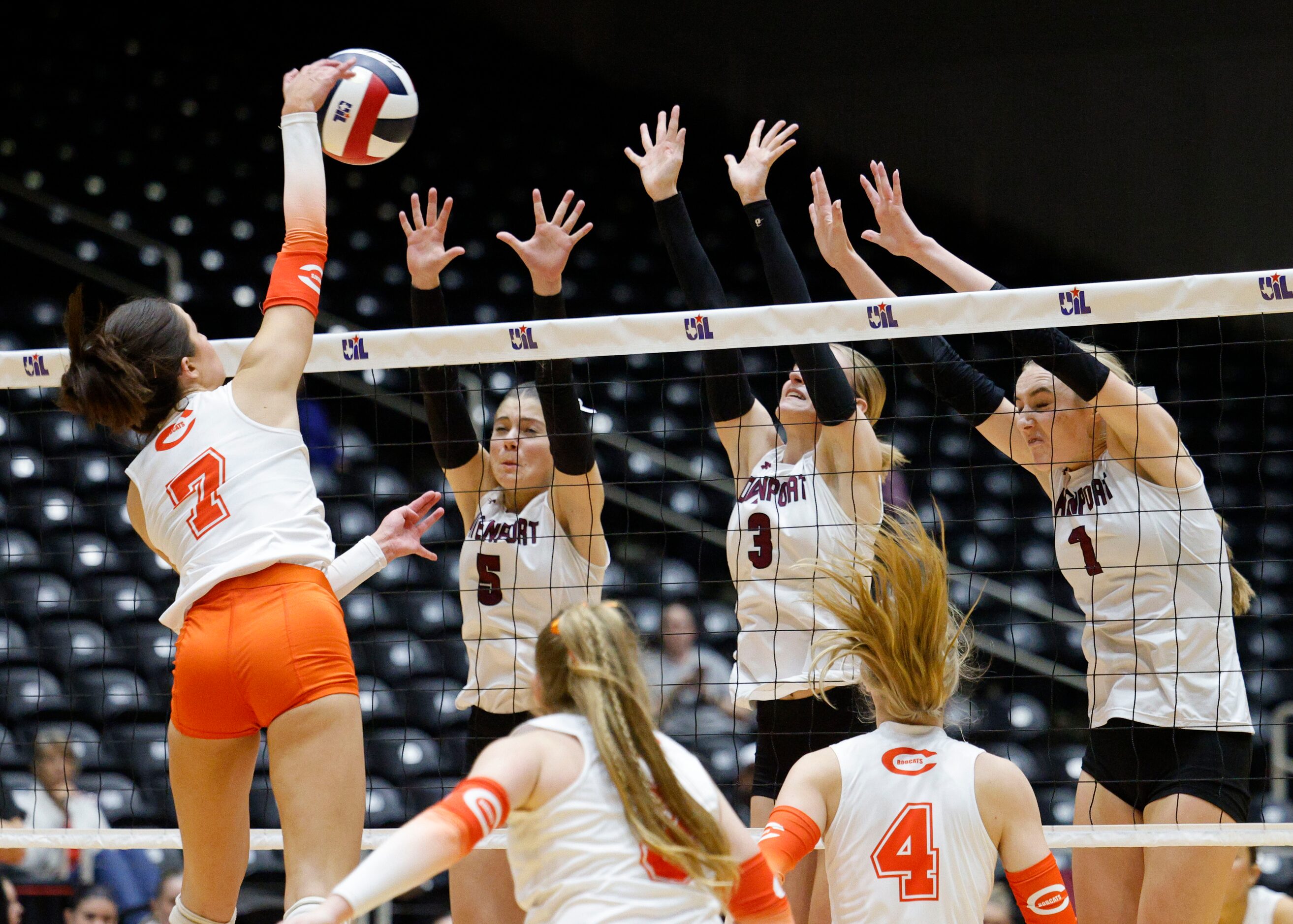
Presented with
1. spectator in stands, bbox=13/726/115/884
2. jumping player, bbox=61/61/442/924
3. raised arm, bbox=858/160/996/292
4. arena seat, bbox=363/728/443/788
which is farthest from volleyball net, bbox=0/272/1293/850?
jumping player, bbox=61/61/442/924

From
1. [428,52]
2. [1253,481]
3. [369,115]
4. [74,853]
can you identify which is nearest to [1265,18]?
[1253,481]

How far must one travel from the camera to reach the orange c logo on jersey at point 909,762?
3131 millimetres

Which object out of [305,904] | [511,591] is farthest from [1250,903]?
[305,904]

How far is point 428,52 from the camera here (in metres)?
11.8

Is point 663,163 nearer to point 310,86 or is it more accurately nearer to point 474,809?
point 310,86

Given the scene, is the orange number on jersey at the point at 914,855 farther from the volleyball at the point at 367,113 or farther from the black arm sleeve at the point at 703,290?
the volleyball at the point at 367,113

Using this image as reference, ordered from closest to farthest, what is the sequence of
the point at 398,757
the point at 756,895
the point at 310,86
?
the point at 756,895 → the point at 310,86 → the point at 398,757

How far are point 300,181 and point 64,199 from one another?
8570 mm

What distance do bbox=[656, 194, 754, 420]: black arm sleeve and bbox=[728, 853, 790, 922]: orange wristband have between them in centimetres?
221

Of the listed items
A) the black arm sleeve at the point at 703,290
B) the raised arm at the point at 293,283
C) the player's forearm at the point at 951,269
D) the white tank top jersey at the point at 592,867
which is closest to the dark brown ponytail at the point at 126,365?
the raised arm at the point at 293,283

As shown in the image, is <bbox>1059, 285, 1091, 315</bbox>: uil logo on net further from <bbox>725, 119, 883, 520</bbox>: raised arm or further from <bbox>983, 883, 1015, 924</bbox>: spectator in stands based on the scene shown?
<bbox>983, 883, 1015, 924</bbox>: spectator in stands

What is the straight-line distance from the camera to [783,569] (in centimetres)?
442

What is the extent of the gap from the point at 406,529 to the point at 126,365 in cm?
108

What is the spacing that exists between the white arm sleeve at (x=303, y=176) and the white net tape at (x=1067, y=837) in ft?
5.32
